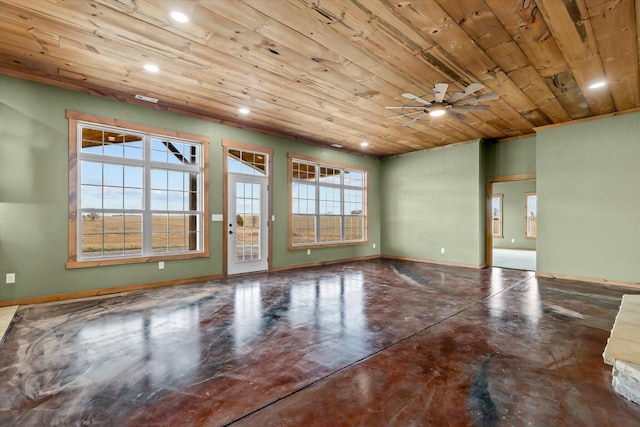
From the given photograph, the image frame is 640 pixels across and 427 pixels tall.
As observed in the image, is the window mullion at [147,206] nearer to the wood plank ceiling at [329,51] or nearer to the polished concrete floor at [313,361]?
the wood plank ceiling at [329,51]

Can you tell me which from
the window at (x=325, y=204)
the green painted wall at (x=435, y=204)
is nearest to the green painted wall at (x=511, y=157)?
the green painted wall at (x=435, y=204)

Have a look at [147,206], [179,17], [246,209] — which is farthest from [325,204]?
[179,17]

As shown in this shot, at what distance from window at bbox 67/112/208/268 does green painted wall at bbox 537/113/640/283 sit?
6.53 meters

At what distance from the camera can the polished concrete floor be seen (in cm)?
177

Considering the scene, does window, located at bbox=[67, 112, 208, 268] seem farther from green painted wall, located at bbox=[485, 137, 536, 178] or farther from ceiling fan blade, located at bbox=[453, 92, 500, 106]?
green painted wall, located at bbox=[485, 137, 536, 178]

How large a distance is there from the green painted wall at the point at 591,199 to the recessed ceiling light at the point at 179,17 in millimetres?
6415

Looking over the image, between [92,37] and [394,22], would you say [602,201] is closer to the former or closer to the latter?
[394,22]

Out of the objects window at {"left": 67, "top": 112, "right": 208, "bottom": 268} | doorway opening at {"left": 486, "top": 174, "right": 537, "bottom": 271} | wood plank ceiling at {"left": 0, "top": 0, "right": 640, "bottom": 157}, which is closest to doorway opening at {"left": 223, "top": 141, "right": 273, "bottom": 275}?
window at {"left": 67, "top": 112, "right": 208, "bottom": 268}

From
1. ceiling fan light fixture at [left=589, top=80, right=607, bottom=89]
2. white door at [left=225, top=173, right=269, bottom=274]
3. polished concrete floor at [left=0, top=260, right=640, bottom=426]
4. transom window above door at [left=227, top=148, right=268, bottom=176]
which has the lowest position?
polished concrete floor at [left=0, top=260, right=640, bottom=426]

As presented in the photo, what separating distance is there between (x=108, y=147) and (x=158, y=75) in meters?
1.59

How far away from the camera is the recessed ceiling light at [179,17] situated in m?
2.64

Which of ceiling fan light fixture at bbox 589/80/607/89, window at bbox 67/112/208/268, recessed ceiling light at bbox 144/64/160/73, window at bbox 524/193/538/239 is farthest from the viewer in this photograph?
window at bbox 524/193/538/239

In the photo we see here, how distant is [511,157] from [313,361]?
6.66m

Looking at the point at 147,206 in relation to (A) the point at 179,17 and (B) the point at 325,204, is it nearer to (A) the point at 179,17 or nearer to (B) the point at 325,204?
(A) the point at 179,17
